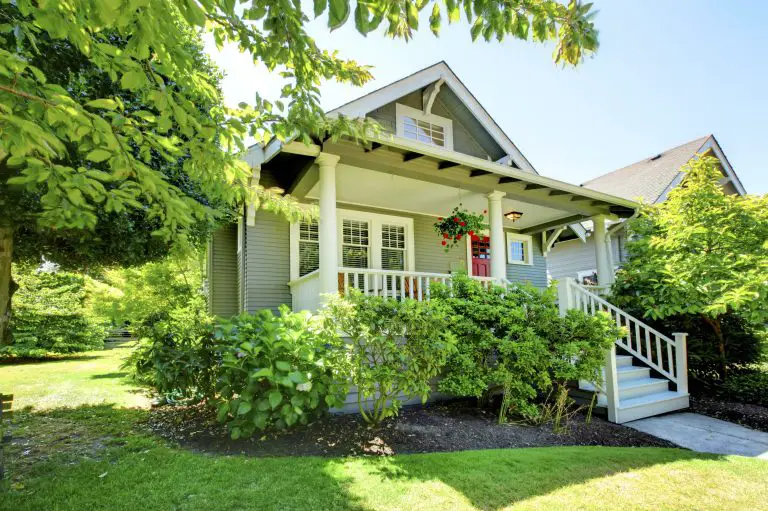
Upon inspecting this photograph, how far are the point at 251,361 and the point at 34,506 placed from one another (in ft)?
5.60

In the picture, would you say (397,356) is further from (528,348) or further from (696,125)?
(696,125)

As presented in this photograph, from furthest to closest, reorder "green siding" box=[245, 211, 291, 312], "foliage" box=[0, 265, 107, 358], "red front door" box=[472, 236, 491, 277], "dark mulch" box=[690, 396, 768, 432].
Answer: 1. "foliage" box=[0, 265, 107, 358]
2. "red front door" box=[472, 236, 491, 277]
3. "green siding" box=[245, 211, 291, 312]
4. "dark mulch" box=[690, 396, 768, 432]

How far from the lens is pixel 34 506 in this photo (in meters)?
2.56

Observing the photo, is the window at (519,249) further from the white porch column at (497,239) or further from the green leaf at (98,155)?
the green leaf at (98,155)

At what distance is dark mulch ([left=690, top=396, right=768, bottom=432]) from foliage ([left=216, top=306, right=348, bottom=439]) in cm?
566

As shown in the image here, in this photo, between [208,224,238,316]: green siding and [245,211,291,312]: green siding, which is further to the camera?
[208,224,238,316]: green siding

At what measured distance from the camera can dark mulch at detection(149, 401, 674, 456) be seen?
3791 mm

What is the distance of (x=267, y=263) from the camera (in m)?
7.46

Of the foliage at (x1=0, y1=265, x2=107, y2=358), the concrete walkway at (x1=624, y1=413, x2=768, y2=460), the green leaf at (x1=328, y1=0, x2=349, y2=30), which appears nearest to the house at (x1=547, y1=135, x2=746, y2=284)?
the concrete walkway at (x1=624, y1=413, x2=768, y2=460)

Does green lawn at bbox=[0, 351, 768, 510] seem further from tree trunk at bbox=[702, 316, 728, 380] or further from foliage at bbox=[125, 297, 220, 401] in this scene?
tree trunk at bbox=[702, 316, 728, 380]

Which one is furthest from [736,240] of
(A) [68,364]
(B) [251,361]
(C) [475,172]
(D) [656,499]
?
(A) [68,364]

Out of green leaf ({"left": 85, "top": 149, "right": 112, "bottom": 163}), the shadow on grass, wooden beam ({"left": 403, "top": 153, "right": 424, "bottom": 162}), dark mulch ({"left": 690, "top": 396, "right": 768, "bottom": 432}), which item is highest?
wooden beam ({"left": 403, "top": 153, "right": 424, "bottom": 162})

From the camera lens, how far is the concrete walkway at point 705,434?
4.39m

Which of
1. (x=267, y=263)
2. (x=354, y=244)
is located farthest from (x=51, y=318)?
(x=354, y=244)
